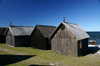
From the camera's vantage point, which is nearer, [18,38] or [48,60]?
[48,60]

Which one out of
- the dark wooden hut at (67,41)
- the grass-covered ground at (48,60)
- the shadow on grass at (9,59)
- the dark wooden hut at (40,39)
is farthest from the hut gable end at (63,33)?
the shadow on grass at (9,59)

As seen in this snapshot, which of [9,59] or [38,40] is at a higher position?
[38,40]

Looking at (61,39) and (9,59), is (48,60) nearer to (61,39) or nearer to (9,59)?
(61,39)

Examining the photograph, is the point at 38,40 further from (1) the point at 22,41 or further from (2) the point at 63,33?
(2) the point at 63,33

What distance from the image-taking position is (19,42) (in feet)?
81.6

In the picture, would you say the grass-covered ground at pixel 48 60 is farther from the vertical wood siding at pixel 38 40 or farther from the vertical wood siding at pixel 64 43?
the vertical wood siding at pixel 38 40

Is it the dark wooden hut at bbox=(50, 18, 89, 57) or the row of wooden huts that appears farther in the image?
the row of wooden huts

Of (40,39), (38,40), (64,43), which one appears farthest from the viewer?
(38,40)

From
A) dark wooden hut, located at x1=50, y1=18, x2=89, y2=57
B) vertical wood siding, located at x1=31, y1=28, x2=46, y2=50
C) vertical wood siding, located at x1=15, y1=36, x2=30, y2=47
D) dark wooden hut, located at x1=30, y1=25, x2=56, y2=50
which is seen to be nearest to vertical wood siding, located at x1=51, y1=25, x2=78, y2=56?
dark wooden hut, located at x1=50, y1=18, x2=89, y2=57

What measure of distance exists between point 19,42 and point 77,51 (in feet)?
57.4

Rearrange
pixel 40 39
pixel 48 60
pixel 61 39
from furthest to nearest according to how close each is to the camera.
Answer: pixel 40 39
pixel 61 39
pixel 48 60

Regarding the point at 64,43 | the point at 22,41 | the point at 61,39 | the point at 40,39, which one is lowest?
the point at 22,41

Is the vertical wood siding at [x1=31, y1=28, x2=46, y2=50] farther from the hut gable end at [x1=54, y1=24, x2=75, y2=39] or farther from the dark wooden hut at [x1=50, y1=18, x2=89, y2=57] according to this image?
the hut gable end at [x1=54, y1=24, x2=75, y2=39]

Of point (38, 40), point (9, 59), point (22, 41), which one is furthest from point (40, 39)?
point (9, 59)
